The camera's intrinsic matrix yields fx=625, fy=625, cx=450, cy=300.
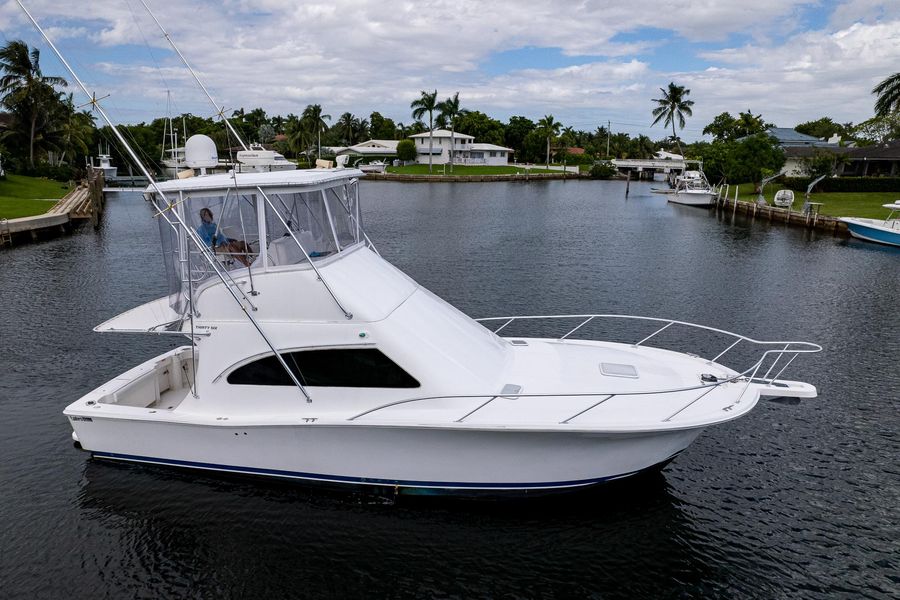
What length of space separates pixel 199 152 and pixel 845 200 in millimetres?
55936

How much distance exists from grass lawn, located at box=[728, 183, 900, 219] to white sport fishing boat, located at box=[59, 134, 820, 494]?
43.1m

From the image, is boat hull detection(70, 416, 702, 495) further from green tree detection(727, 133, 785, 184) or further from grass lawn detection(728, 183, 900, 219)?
green tree detection(727, 133, 785, 184)

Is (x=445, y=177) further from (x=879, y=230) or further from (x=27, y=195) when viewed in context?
(x=879, y=230)

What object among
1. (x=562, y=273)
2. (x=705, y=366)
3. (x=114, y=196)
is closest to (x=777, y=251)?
(x=562, y=273)

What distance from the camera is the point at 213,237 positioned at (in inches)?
352

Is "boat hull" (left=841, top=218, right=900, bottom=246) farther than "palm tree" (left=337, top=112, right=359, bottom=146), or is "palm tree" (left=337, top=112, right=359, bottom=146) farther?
"palm tree" (left=337, top=112, right=359, bottom=146)

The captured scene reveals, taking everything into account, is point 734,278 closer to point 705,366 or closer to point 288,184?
point 705,366

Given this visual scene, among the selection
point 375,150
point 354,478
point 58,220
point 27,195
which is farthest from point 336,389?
point 375,150

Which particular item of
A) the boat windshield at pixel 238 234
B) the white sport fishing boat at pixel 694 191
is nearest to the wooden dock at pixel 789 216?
the white sport fishing boat at pixel 694 191

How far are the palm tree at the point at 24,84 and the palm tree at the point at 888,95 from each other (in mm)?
78280

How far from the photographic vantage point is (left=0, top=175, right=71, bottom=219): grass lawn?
37.2m

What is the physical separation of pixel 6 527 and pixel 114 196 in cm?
6507

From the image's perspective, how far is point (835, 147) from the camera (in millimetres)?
68312

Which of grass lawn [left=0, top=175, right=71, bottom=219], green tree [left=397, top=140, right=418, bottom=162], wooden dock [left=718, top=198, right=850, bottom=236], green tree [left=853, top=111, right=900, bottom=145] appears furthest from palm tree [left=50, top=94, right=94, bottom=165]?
green tree [left=853, top=111, right=900, bottom=145]
